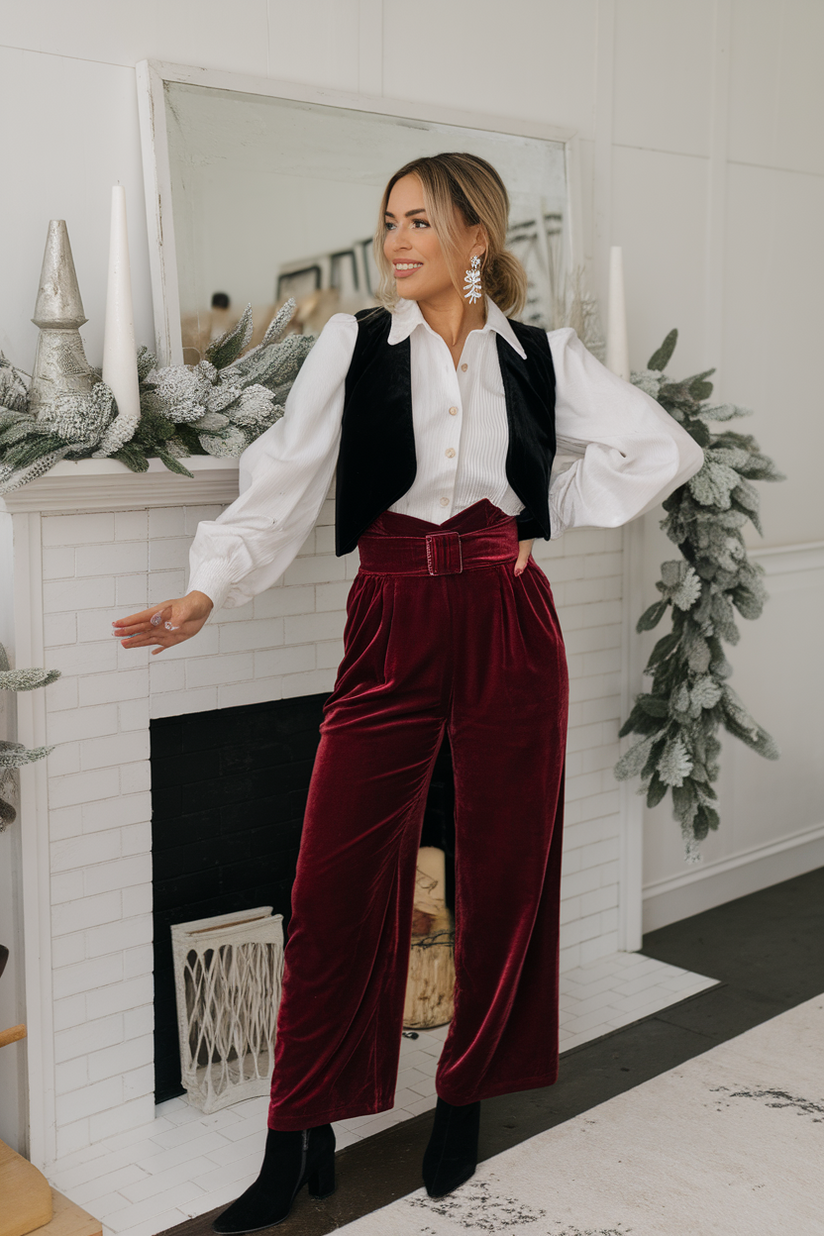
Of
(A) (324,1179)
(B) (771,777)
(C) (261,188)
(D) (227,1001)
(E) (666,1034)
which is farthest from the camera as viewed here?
(B) (771,777)

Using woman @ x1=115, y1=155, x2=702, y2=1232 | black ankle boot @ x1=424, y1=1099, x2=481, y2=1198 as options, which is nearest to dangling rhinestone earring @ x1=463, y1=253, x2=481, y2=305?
woman @ x1=115, y1=155, x2=702, y2=1232

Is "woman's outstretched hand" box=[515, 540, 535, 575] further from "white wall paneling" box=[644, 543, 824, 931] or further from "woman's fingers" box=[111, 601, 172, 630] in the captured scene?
"white wall paneling" box=[644, 543, 824, 931]

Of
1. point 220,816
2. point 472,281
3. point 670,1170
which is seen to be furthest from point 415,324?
point 670,1170

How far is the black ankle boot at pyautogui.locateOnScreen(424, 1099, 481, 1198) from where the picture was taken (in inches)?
84.7

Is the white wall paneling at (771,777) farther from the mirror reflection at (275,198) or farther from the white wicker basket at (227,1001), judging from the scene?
the mirror reflection at (275,198)

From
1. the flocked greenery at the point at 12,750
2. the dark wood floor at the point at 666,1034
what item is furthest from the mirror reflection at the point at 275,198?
the dark wood floor at the point at 666,1034

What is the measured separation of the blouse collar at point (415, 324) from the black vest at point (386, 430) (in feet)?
0.04

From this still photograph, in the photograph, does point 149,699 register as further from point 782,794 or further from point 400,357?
point 782,794

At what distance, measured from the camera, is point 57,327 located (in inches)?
79.6

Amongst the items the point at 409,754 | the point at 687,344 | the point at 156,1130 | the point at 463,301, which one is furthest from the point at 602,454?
the point at 156,1130

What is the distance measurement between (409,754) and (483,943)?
0.38 meters

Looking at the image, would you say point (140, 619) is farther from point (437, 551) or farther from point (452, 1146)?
point (452, 1146)

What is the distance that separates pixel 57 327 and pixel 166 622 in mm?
559

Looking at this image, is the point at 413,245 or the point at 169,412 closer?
the point at 413,245
